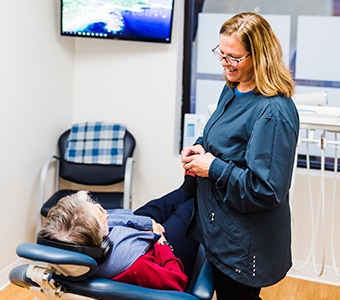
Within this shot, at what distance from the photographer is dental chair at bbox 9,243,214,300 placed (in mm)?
1239

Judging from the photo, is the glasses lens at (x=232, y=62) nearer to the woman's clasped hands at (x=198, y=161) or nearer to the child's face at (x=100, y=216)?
the woman's clasped hands at (x=198, y=161)

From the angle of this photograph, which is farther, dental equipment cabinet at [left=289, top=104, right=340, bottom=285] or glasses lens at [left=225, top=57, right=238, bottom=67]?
dental equipment cabinet at [left=289, top=104, right=340, bottom=285]

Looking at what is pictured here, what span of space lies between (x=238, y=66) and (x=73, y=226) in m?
0.69

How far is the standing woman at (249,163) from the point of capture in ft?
4.57

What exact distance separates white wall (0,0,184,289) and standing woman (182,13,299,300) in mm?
1376

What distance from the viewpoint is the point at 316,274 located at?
2822 mm

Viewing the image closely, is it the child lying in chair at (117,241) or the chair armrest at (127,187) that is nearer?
the child lying in chair at (117,241)

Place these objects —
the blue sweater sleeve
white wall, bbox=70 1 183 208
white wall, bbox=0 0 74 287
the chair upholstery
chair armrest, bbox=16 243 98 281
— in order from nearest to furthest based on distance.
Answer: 1. chair armrest, bbox=16 243 98 281
2. the blue sweater sleeve
3. white wall, bbox=0 0 74 287
4. the chair upholstery
5. white wall, bbox=70 1 183 208

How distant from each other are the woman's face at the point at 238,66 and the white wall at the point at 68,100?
54.8 inches

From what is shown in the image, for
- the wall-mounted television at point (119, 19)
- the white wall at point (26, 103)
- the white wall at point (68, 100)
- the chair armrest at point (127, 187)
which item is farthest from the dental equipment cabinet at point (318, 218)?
the white wall at point (26, 103)

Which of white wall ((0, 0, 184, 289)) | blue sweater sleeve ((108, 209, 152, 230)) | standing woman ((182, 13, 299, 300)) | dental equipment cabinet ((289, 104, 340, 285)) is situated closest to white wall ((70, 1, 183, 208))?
white wall ((0, 0, 184, 289))

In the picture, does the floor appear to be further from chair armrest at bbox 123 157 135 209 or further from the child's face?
the child's face

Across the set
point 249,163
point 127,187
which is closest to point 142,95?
point 127,187

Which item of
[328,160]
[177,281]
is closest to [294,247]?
[328,160]
